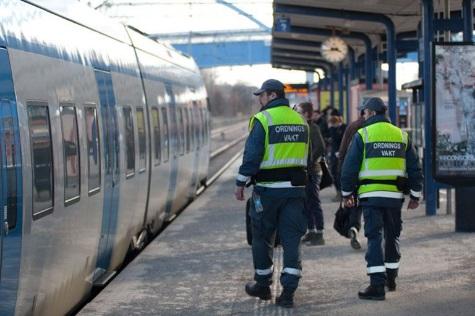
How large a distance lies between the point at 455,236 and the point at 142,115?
429cm

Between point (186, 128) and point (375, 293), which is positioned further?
point (186, 128)

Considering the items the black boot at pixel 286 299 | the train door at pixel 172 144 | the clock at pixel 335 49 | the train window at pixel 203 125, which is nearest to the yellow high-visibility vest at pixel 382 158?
the black boot at pixel 286 299

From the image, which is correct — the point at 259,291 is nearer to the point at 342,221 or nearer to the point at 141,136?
the point at 342,221

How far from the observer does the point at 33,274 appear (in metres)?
6.71

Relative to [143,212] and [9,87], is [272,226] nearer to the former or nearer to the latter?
[9,87]

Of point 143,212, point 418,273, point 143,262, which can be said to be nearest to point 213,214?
point 143,212

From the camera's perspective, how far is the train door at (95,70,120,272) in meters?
9.53

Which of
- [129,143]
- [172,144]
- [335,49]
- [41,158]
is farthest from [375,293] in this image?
[335,49]

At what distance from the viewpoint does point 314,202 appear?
1251cm

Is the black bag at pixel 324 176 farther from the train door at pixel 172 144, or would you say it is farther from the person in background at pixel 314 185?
the train door at pixel 172 144

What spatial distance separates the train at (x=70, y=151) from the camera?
6238 millimetres

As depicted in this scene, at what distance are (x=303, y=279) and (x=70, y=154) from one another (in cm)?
321

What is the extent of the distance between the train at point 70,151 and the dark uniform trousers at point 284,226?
1.47m

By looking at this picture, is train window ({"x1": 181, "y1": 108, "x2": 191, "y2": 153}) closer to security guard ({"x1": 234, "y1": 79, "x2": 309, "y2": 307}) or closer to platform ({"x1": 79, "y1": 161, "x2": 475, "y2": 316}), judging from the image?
platform ({"x1": 79, "y1": 161, "x2": 475, "y2": 316})
